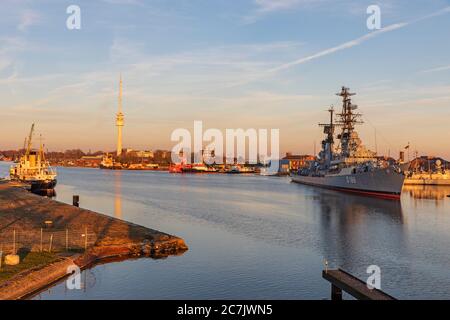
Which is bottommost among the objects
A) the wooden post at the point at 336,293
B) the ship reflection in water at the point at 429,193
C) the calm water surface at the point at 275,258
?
the ship reflection in water at the point at 429,193

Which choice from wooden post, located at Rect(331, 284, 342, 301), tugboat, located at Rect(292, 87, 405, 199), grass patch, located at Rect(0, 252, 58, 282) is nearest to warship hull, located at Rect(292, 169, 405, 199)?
tugboat, located at Rect(292, 87, 405, 199)

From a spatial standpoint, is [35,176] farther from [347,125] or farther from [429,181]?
[429,181]

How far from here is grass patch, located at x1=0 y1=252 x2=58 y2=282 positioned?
63.6ft

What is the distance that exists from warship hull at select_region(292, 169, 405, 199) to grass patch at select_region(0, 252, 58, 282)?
60.2 metres

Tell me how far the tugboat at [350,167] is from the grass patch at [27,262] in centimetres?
6010

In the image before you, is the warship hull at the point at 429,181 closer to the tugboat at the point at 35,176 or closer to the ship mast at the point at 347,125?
the ship mast at the point at 347,125

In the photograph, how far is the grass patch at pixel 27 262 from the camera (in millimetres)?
19378

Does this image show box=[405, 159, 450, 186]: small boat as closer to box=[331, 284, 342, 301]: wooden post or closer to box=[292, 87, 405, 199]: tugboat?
box=[292, 87, 405, 199]: tugboat

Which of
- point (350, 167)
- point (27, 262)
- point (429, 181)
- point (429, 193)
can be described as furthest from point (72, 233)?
Answer: point (429, 181)

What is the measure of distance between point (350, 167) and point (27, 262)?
78406mm

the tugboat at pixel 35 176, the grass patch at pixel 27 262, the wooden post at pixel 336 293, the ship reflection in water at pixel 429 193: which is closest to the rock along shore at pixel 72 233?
the grass patch at pixel 27 262
